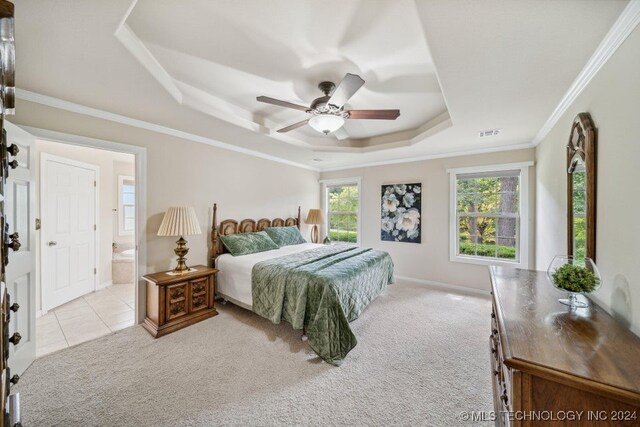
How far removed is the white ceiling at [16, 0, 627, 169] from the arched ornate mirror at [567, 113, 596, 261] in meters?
0.45

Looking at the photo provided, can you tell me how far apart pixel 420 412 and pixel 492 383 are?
706mm

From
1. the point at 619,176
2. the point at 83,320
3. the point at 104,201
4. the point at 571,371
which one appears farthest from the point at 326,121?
the point at 104,201

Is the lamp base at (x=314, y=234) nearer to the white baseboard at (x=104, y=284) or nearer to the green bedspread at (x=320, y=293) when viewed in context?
the green bedspread at (x=320, y=293)

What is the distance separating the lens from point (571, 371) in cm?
87

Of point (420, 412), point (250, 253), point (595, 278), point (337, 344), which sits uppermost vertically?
point (595, 278)

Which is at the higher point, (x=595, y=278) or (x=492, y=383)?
(x=595, y=278)

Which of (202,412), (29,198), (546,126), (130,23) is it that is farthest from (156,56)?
(546,126)

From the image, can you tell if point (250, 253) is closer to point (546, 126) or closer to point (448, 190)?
point (448, 190)

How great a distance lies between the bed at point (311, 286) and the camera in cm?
230

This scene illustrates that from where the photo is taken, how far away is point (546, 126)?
111 inches

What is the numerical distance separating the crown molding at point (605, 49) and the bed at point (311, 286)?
8.20 ft

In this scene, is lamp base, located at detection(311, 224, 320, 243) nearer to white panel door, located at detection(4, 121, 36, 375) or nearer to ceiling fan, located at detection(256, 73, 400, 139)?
ceiling fan, located at detection(256, 73, 400, 139)

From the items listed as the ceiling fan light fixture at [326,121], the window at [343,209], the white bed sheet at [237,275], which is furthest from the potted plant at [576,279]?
the window at [343,209]

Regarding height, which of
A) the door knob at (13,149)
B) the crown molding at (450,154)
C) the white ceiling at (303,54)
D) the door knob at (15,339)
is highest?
the white ceiling at (303,54)
